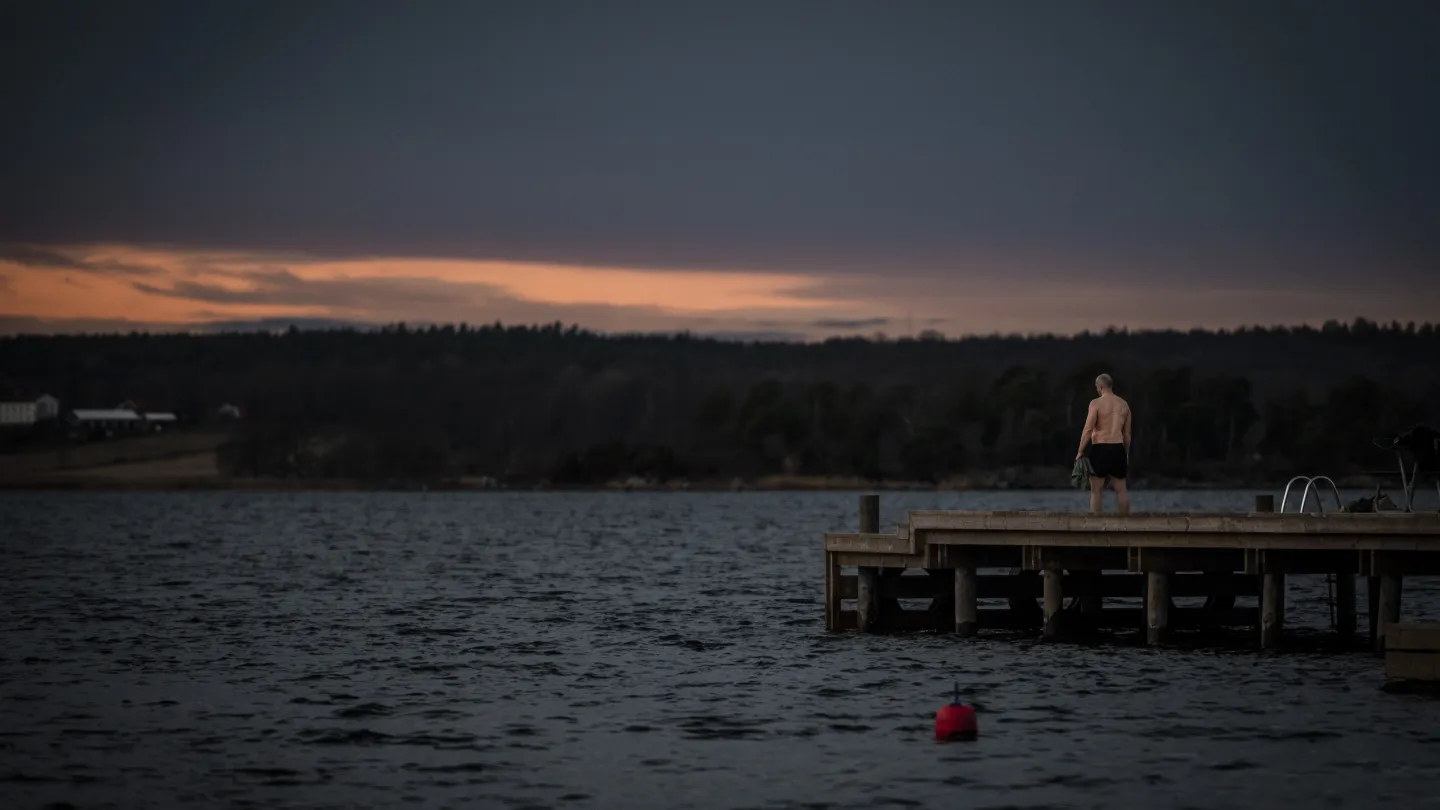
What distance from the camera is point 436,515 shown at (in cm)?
14275

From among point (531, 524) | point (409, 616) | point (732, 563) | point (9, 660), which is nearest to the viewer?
point (9, 660)

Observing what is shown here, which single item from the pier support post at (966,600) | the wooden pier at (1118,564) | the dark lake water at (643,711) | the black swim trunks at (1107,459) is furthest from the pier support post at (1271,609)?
the pier support post at (966,600)

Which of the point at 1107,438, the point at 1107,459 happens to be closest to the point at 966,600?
the point at 1107,459

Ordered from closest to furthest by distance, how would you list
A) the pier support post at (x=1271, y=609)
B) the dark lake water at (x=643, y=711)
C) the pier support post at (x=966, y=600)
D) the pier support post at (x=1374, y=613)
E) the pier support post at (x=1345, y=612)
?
the dark lake water at (x=643, y=711) → the pier support post at (x=1271, y=609) → the pier support post at (x=1374, y=613) → the pier support post at (x=966, y=600) → the pier support post at (x=1345, y=612)

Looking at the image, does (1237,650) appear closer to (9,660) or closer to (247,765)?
(247,765)

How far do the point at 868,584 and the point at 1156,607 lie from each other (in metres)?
5.44

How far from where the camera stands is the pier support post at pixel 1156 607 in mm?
32156

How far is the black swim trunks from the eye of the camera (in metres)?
31.2

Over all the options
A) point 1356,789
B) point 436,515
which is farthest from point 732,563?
point 436,515

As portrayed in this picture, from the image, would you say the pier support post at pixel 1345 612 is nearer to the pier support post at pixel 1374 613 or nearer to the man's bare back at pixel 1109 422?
the pier support post at pixel 1374 613

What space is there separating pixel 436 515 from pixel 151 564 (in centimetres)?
7154

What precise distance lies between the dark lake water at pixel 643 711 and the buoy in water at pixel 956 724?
27cm

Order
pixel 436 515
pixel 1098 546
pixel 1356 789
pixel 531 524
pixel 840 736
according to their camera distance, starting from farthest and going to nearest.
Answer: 1. pixel 436 515
2. pixel 531 524
3. pixel 1098 546
4. pixel 840 736
5. pixel 1356 789

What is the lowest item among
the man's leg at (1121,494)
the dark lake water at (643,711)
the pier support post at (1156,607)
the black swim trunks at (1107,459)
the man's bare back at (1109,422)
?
the dark lake water at (643,711)
